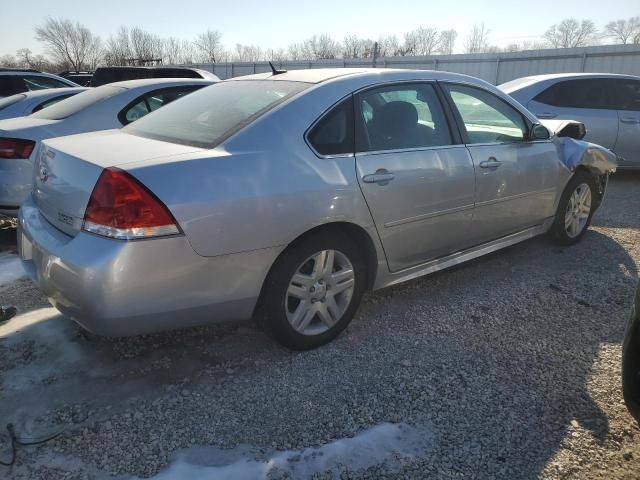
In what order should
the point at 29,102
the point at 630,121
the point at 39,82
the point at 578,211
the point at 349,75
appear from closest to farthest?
the point at 349,75 < the point at 578,211 < the point at 29,102 < the point at 630,121 < the point at 39,82

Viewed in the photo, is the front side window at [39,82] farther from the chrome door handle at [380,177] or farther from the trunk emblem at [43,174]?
the chrome door handle at [380,177]

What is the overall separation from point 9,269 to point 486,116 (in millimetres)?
3918

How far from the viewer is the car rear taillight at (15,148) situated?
435 centimetres

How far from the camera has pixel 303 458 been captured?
2.14 m

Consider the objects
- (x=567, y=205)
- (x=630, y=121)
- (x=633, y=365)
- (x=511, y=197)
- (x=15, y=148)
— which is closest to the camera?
(x=633, y=365)

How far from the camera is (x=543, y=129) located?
4.10 meters

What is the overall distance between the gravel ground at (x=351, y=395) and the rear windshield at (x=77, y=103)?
75.4 inches

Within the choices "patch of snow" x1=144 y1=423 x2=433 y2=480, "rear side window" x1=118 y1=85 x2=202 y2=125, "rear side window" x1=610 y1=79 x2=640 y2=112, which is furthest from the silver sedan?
"rear side window" x1=610 y1=79 x2=640 y2=112

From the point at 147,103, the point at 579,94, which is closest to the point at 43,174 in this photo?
the point at 147,103

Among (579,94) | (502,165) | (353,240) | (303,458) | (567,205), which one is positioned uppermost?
(579,94)

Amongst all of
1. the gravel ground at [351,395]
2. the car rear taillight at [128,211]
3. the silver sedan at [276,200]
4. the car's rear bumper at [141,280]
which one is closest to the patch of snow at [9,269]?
the gravel ground at [351,395]

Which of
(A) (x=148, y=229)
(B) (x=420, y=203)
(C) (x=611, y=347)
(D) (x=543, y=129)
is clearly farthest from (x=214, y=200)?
(D) (x=543, y=129)

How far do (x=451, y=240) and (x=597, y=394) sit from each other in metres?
1.32

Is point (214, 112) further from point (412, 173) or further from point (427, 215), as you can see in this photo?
point (427, 215)
